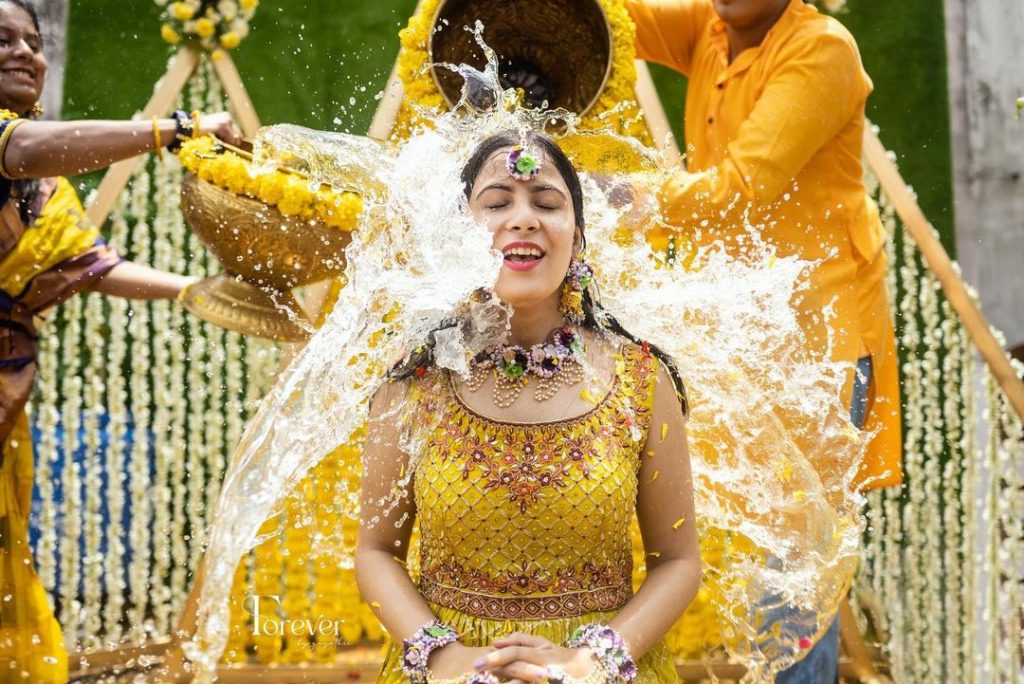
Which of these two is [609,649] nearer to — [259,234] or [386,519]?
[386,519]

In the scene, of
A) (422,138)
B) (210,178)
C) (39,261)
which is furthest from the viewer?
(39,261)

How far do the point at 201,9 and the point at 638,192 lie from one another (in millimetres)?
2000

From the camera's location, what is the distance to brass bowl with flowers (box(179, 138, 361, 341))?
2.64 m

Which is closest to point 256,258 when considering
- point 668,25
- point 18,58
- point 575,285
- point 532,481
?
point 18,58

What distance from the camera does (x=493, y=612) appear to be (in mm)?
1946

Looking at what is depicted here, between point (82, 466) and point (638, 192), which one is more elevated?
point (638, 192)

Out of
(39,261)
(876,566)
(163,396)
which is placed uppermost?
(39,261)

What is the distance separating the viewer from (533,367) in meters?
2.00

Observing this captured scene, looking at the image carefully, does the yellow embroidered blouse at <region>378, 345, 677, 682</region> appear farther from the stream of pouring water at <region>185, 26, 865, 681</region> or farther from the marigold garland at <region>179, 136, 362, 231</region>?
the marigold garland at <region>179, 136, 362, 231</region>

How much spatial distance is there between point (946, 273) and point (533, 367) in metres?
1.98

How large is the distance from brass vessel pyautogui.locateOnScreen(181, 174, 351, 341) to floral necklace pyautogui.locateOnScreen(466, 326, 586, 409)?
809 mm

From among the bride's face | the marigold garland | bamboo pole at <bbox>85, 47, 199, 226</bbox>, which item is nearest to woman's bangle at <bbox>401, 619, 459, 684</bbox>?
the bride's face

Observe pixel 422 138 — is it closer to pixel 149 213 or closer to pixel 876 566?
pixel 876 566

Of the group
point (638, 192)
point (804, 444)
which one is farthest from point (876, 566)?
point (638, 192)
